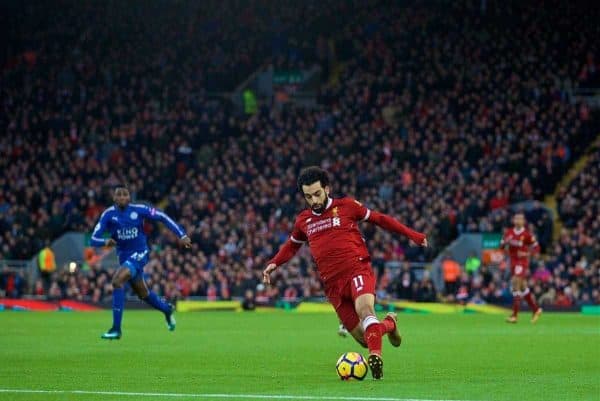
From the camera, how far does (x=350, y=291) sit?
42.9 feet

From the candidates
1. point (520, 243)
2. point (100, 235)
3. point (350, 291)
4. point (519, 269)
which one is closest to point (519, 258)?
point (519, 269)

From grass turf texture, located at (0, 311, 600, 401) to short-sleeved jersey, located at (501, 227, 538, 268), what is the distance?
1.72 m

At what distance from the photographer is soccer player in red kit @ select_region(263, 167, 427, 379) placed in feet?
42.2

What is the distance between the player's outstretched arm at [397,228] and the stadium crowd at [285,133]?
75.1 ft

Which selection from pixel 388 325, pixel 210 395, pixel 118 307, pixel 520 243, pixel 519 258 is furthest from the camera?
pixel 519 258

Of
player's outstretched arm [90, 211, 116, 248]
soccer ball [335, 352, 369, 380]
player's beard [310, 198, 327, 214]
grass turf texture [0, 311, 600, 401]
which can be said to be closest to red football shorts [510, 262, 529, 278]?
grass turf texture [0, 311, 600, 401]

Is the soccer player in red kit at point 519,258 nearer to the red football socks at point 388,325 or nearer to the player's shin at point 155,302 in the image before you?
the player's shin at point 155,302

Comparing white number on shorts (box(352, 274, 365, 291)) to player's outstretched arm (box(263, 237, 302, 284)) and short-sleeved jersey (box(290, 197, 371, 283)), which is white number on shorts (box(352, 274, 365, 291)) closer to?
short-sleeved jersey (box(290, 197, 371, 283))

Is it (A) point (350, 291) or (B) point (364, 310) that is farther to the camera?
(A) point (350, 291)

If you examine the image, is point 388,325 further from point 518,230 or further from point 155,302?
point 518,230

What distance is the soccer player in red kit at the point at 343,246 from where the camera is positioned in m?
12.9

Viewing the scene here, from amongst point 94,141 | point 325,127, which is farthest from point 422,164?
point 94,141

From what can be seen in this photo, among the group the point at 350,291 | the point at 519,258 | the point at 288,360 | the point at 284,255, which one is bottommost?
the point at 288,360

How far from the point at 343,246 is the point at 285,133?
31438 mm
